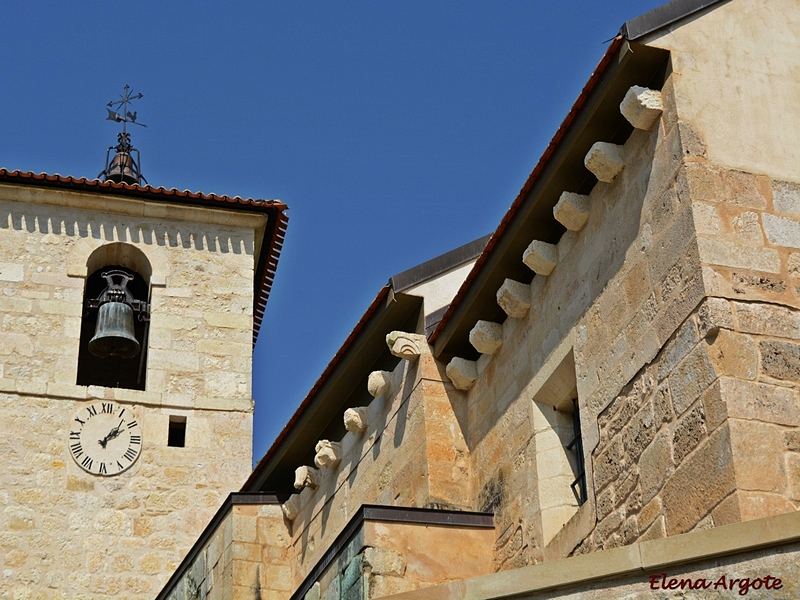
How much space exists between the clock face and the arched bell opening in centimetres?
64

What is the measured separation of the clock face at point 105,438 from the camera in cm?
1562

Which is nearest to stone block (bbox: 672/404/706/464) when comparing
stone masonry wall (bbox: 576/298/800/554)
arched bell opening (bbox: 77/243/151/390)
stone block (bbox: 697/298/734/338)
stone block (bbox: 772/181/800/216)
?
stone masonry wall (bbox: 576/298/800/554)

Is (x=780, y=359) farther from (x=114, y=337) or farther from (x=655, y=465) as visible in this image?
(x=114, y=337)

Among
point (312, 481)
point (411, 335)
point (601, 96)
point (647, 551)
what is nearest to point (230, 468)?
point (312, 481)

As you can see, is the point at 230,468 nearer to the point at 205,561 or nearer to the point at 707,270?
the point at 205,561

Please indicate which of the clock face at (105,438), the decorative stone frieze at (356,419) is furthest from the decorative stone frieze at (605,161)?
the clock face at (105,438)

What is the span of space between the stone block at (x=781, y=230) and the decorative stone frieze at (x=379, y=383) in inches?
147

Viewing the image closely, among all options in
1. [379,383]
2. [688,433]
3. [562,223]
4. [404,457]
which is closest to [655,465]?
[688,433]

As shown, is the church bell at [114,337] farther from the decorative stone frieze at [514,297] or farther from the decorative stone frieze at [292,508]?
the decorative stone frieze at [514,297]

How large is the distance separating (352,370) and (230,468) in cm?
591

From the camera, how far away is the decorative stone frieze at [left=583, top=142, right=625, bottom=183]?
731 centimetres

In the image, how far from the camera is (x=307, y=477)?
36.6 feet

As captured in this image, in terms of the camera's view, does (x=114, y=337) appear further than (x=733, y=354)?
Yes

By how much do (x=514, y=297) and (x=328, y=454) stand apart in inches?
114
